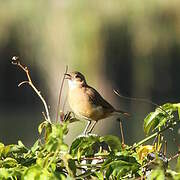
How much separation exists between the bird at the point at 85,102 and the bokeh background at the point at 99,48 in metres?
8.48

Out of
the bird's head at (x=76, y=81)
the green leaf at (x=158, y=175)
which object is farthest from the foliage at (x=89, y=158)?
the bird's head at (x=76, y=81)

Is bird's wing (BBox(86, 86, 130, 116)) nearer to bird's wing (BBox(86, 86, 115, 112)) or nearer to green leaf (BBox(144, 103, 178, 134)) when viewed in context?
bird's wing (BBox(86, 86, 115, 112))

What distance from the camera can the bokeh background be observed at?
1242 cm

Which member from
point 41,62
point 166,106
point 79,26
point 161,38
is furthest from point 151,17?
point 166,106

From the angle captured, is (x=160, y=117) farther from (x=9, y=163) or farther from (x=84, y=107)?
(x=84, y=107)

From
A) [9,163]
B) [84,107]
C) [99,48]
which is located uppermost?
[9,163]

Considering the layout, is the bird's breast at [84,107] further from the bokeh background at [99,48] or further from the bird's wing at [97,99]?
the bokeh background at [99,48]

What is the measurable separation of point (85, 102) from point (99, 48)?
10.5 meters

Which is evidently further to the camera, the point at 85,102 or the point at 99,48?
the point at 99,48

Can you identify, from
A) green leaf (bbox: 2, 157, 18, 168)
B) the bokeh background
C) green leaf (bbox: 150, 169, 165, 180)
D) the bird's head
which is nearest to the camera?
green leaf (bbox: 150, 169, 165, 180)

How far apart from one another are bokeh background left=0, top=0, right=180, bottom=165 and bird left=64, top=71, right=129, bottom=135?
8.48 metres

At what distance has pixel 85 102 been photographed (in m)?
2.39

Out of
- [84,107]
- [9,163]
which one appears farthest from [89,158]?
[84,107]

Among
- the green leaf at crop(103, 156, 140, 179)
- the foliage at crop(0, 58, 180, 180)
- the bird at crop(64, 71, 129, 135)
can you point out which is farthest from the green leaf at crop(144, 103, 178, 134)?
the bird at crop(64, 71, 129, 135)
